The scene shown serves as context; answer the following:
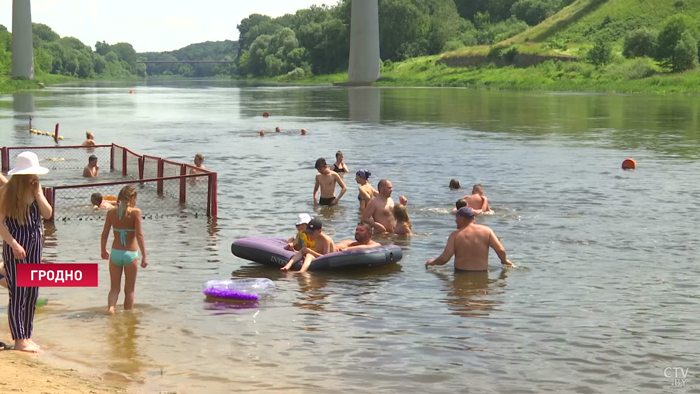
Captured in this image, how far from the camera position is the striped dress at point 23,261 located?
9805mm

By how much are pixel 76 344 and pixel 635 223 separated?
14511 mm

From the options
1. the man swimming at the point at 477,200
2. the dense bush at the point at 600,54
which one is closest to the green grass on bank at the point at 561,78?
the dense bush at the point at 600,54

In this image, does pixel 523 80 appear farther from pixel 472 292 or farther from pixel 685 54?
pixel 472 292

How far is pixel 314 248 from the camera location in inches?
662

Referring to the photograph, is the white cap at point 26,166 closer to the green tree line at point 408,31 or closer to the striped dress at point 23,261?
the striped dress at point 23,261

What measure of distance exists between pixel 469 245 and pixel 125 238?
6123mm

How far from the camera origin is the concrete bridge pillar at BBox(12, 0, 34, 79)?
149 metres

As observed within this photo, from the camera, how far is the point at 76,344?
1186 centimetres

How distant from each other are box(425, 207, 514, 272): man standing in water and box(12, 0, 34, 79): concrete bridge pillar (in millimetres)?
142405

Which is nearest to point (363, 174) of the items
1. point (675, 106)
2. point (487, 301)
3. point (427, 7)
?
point (487, 301)

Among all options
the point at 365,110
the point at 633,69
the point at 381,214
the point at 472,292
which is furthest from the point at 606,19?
the point at 472,292

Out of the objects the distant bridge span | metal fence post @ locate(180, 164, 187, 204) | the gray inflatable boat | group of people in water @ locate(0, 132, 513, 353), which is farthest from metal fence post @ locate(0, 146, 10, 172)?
the distant bridge span

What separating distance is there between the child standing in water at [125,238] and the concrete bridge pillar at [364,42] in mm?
131061

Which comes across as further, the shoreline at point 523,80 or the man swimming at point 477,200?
the shoreline at point 523,80
